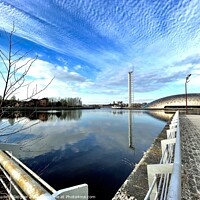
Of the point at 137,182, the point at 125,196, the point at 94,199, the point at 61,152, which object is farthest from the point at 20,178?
the point at 61,152

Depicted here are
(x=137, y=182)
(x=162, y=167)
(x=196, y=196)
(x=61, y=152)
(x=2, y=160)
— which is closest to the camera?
(x=2, y=160)

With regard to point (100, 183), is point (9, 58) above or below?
above

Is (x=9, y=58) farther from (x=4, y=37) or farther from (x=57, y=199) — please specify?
(x=57, y=199)

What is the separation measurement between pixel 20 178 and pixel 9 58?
1.35 m

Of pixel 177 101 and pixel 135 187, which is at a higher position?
pixel 177 101

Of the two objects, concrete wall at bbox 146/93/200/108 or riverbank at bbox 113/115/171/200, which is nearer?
riverbank at bbox 113/115/171/200

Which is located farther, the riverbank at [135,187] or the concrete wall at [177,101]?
the concrete wall at [177,101]

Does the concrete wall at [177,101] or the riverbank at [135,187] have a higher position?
the concrete wall at [177,101]

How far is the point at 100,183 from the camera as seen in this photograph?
388cm

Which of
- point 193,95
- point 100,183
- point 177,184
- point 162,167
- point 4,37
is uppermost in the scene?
point 193,95

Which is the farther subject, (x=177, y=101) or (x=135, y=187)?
(x=177, y=101)

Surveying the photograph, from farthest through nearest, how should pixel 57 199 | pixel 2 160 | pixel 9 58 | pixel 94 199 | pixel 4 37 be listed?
1. pixel 94 199
2. pixel 4 37
3. pixel 9 58
4. pixel 2 160
5. pixel 57 199

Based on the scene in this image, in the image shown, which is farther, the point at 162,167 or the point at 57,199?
the point at 162,167

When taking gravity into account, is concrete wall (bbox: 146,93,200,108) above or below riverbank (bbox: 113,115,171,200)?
above
